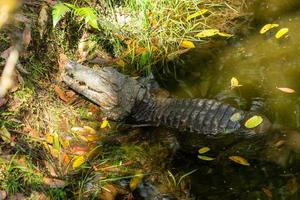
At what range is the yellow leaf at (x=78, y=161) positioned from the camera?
12.5ft

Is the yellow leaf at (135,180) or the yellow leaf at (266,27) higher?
the yellow leaf at (266,27)

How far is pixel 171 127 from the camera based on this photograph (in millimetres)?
4266

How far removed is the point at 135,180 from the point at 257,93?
1637 mm

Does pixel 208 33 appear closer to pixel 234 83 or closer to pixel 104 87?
pixel 234 83

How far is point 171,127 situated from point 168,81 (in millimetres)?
685

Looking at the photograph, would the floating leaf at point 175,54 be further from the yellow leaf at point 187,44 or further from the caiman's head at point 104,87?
the caiman's head at point 104,87

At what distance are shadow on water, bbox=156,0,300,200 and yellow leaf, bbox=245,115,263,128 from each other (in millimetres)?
153

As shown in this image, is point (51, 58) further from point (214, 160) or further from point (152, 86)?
point (214, 160)

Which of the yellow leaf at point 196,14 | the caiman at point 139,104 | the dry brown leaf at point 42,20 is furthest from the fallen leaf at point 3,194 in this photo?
the yellow leaf at point 196,14

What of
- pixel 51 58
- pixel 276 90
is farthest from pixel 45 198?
pixel 276 90

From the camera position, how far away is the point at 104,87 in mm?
4453

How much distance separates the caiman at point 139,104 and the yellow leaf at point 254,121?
0.24 m

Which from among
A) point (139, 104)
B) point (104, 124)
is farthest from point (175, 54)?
point (104, 124)

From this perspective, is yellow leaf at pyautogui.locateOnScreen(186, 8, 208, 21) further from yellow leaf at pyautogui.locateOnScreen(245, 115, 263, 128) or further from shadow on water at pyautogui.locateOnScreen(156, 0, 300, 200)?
yellow leaf at pyautogui.locateOnScreen(245, 115, 263, 128)
